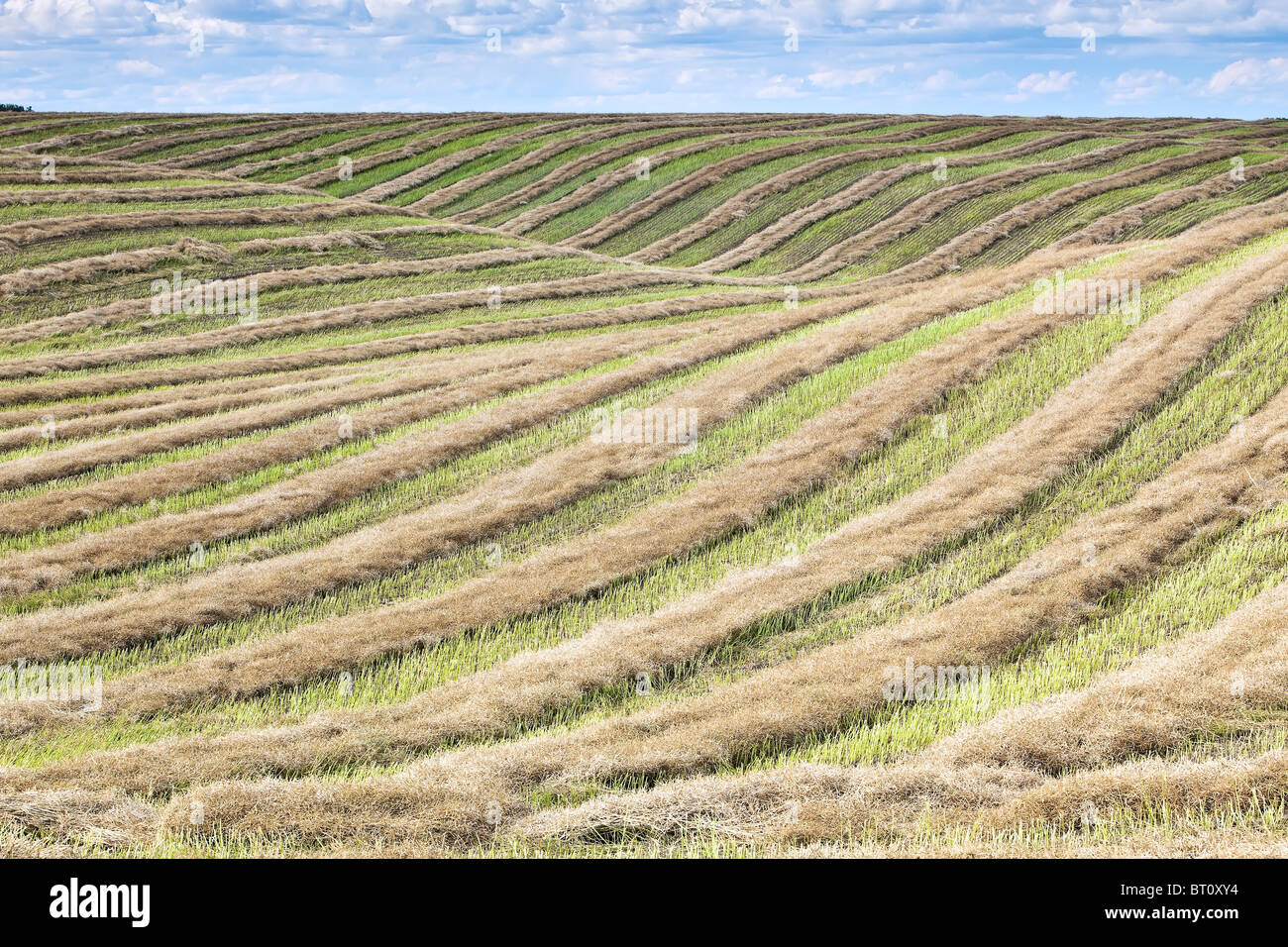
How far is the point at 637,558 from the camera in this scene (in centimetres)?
1736

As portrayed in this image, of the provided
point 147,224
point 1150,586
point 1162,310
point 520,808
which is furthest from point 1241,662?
point 147,224

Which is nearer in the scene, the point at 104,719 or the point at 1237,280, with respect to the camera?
the point at 104,719

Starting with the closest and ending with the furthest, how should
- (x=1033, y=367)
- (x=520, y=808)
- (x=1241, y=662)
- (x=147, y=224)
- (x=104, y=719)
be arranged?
(x=520, y=808) → (x=1241, y=662) → (x=104, y=719) → (x=1033, y=367) → (x=147, y=224)

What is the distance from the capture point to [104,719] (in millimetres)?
12711

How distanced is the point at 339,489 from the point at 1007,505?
1290 centimetres

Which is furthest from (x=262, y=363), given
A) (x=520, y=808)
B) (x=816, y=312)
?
(x=520, y=808)

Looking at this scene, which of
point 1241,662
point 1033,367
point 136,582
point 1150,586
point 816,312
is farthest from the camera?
point 816,312

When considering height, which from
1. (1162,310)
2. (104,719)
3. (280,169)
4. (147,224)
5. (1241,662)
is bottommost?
(104,719)

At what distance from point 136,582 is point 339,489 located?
4.72m

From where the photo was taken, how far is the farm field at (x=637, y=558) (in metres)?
9.81

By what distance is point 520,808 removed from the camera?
9.96 metres

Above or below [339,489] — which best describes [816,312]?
above

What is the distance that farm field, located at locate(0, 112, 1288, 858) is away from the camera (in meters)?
9.81

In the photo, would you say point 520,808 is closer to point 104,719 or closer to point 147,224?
point 104,719
